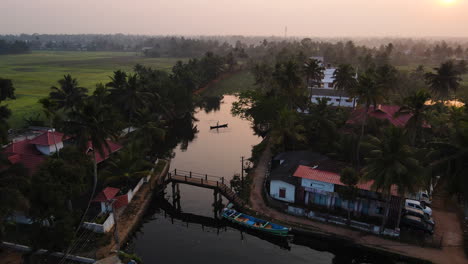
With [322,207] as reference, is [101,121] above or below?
above

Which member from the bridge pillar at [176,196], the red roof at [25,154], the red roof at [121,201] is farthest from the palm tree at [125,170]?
the red roof at [25,154]

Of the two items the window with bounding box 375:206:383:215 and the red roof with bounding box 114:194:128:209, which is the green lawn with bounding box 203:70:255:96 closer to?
the red roof with bounding box 114:194:128:209

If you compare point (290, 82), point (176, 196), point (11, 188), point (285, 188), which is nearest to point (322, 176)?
point (285, 188)

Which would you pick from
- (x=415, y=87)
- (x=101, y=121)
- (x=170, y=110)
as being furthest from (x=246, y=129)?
(x=415, y=87)

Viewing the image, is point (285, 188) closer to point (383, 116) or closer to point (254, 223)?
point (254, 223)

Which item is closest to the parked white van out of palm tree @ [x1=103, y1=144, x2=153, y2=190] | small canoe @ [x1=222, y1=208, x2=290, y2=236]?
small canoe @ [x1=222, y1=208, x2=290, y2=236]

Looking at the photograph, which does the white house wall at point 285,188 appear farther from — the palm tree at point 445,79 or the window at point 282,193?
the palm tree at point 445,79

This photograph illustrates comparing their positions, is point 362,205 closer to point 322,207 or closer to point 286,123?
point 322,207

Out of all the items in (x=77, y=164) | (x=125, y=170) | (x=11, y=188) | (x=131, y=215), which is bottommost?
(x=131, y=215)
